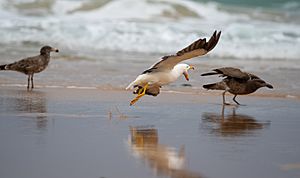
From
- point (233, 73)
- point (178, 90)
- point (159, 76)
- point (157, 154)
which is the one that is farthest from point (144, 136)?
point (178, 90)

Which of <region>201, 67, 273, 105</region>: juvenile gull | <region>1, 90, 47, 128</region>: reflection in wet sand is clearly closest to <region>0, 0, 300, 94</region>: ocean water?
<region>1, 90, 47, 128</region>: reflection in wet sand

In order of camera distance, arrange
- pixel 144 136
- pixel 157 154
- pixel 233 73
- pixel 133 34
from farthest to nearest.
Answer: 1. pixel 133 34
2. pixel 233 73
3. pixel 144 136
4. pixel 157 154

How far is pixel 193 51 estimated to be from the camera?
7.36m

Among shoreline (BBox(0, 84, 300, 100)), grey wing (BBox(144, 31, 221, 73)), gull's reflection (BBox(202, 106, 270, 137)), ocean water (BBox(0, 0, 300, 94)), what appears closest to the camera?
gull's reflection (BBox(202, 106, 270, 137))

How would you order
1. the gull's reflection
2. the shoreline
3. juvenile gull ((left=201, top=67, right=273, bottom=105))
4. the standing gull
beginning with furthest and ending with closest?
the shoreline → juvenile gull ((left=201, top=67, right=273, bottom=105)) → the standing gull → the gull's reflection

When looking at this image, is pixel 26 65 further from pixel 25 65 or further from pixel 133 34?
pixel 133 34

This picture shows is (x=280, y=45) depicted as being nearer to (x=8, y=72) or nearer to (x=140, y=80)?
(x=8, y=72)

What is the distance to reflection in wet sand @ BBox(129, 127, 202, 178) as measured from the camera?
4.91 m

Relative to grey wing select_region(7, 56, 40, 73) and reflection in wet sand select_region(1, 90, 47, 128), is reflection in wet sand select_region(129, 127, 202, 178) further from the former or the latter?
grey wing select_region(7, 56, 40, 73)

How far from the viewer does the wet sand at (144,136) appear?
5008 mm

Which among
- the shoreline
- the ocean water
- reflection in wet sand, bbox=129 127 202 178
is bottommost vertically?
reflection in wet sand, bbox=129 127 202 178

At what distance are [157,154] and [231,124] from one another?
1.93 meters

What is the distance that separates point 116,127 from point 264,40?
13.0m

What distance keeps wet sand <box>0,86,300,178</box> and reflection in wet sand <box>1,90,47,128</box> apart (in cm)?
1
